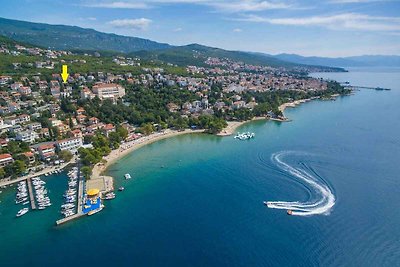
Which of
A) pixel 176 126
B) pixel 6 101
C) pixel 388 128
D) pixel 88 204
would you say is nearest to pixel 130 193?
pixel 88 204

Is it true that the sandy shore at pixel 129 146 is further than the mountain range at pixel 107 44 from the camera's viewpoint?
No

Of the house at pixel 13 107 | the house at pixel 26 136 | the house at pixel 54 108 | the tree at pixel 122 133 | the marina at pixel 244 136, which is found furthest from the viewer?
the house at pixel 54 108

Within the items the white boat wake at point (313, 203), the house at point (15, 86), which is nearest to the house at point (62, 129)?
the house at point (15, 86)

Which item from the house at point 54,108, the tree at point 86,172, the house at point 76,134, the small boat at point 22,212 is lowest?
the small boat at point 22,212

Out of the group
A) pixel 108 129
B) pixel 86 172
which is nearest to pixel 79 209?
pixel 86 172

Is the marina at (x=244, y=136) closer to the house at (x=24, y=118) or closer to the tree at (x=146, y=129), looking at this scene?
the tree at (x=146, y=129)

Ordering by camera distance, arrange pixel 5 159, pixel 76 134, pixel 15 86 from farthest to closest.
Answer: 1. pixel 15 86
2. pixel 76 134
3. pixel 5 159

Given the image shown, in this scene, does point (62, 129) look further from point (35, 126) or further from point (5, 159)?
point (5, 159)
